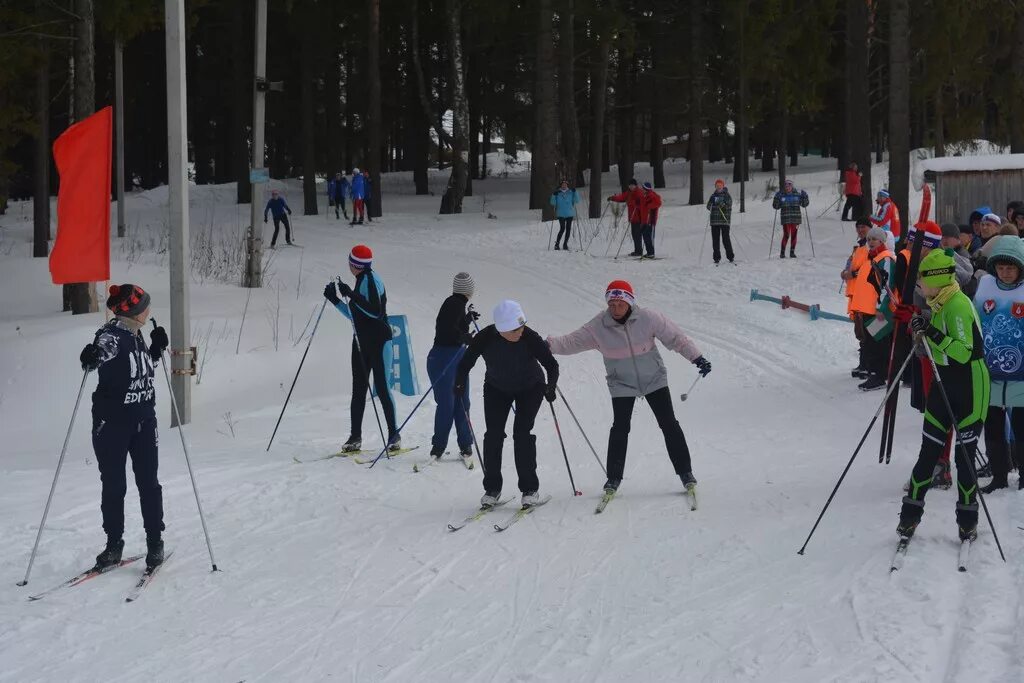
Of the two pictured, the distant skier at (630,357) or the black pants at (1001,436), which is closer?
the black pants at (1001,436)

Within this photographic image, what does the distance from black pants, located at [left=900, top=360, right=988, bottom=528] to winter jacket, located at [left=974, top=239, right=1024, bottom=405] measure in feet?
2.87

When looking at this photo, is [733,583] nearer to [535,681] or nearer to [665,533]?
[665,533]

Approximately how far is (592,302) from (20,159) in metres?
32.3

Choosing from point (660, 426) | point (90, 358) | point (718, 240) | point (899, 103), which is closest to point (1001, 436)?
point (660, 426)

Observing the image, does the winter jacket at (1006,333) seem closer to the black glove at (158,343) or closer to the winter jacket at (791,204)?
the black glove at (158,343)

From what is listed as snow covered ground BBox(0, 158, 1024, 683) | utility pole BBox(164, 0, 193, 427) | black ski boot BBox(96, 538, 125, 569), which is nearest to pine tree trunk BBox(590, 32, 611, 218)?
snow covered ground BBox(0, 158, 1024, 683)

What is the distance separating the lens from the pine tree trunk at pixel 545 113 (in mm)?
28781

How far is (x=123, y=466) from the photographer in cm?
730

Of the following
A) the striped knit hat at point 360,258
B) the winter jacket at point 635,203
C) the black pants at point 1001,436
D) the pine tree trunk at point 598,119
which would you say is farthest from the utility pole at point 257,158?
the pine tree trunk at point 598,119

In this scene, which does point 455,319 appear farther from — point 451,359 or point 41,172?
point 41,172

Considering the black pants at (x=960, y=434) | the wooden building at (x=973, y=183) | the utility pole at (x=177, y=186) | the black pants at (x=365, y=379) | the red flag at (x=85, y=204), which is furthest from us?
the wooden building at (x=973, y=183)

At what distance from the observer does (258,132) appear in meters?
18.2

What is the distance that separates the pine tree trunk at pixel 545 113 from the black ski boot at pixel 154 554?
22654 mm

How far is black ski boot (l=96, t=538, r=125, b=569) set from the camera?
7375mm
